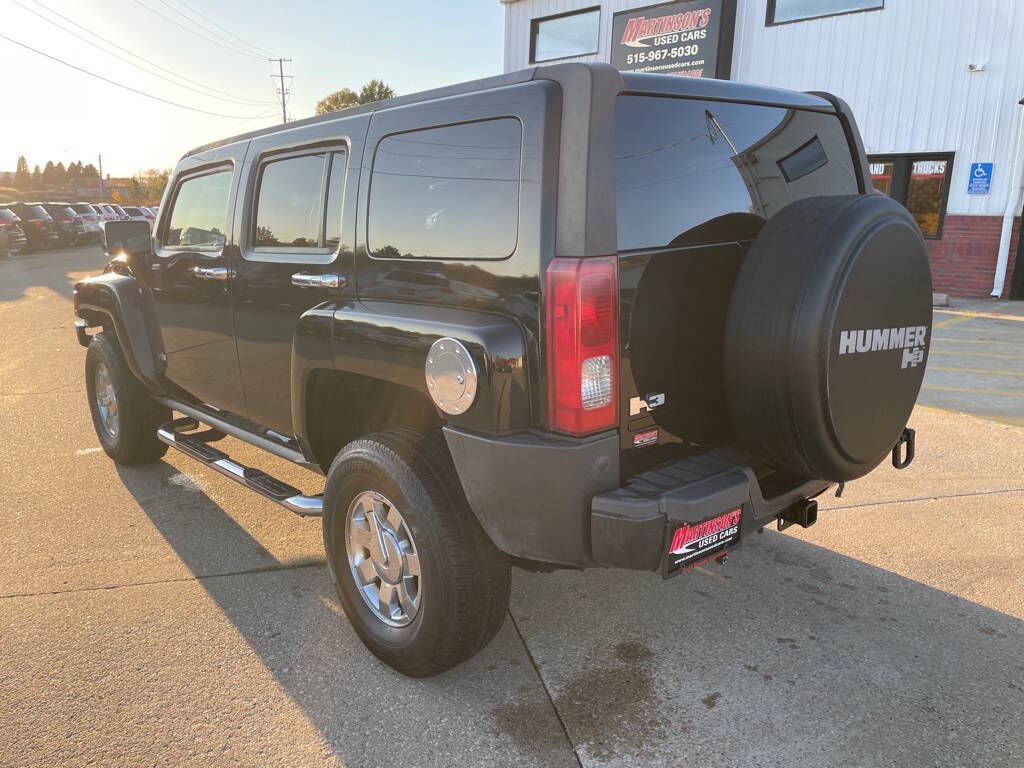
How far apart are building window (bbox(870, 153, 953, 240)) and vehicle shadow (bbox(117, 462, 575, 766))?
13401mm

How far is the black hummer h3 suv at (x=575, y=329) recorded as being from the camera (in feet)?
6.97

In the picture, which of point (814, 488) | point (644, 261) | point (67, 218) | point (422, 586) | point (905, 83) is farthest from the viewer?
point (67, 218)

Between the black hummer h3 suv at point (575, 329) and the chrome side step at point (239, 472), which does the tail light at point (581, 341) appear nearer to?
the black hummer h3 suv at point (575, 329)

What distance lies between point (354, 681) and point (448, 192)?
175cm

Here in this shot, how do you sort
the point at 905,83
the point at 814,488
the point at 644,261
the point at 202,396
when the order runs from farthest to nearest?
the point at 905,83 → the point at 202,396 → the point at 814,488 → the point at 644,261

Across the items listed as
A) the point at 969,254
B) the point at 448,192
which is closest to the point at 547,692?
the point at 448,192

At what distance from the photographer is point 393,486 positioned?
2506 millimetres

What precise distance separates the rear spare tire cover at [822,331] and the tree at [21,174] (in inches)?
4651

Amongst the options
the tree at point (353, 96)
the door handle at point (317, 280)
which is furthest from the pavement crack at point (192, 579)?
the tree at point (353, 96)

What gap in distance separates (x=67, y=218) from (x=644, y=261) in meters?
30.2

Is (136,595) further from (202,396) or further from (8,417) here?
(8,417)

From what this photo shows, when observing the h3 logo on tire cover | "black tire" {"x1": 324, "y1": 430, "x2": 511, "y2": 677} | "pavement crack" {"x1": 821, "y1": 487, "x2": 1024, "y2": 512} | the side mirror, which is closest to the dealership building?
"pavement crack" {"x1": 821, "y1": 487, "x2": 1024, "y2": 512}

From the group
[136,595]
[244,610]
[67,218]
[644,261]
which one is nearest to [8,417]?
[136,595]

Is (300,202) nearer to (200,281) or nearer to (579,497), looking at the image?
(200,281)
